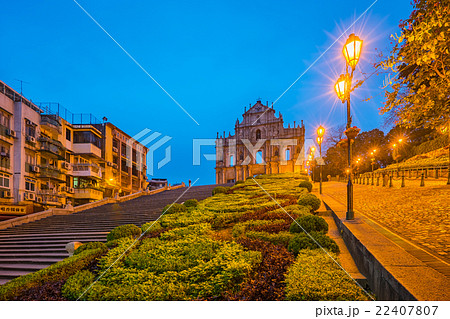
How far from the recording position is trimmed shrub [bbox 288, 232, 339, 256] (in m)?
6.68

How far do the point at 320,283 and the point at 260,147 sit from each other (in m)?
60.9

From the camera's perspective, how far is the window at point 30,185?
97.3 feet

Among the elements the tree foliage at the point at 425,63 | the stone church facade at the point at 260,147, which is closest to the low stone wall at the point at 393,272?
the tree foliage at the point at 425,63

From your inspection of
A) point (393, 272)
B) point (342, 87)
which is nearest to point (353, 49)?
point (342, 87)

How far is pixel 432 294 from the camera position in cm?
340

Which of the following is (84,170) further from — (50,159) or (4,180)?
(4,180)

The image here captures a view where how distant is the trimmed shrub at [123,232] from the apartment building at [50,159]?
1542 cm

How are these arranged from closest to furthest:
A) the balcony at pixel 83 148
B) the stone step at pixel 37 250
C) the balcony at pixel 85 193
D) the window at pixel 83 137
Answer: the stone step at pixel 37 250
the balcony at pixel 85 193
the balcony at pixel 83 148
the window at pixel 83 137

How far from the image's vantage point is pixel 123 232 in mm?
10172

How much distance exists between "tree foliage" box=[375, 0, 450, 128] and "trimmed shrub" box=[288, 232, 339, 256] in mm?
3468

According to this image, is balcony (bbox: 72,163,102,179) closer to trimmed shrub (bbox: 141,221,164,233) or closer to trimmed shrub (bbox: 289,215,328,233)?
trimmed shrub (bbox: 141,221,164,233)

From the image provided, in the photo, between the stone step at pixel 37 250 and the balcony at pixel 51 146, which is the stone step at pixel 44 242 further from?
the balcony at pixel 51 146

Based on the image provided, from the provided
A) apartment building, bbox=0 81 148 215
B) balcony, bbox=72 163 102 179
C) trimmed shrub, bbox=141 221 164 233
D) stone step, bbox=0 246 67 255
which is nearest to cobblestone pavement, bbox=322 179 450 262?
trimmed shrub, bbox=141 221 164 233

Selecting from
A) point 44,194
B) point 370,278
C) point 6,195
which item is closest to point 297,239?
point 370,278
